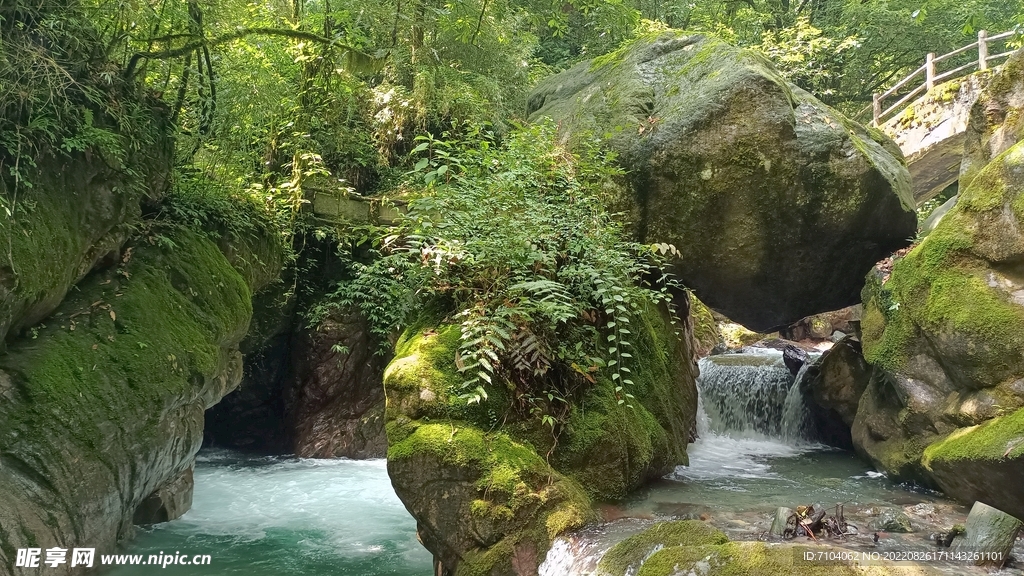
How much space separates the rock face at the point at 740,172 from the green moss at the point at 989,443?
314 cm

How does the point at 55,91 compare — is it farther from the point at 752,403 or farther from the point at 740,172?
the point at 752,403

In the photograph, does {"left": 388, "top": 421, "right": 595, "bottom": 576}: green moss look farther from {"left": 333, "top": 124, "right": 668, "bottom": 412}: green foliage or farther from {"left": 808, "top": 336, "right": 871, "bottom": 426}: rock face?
{"left": 808, "top": 336, "right": 871, "bottom": 426}: rock face

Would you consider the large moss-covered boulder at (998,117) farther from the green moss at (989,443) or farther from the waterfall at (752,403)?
the waterfall at (752,403)

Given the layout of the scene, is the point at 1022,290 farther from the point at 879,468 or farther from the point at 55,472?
the point at 55,472

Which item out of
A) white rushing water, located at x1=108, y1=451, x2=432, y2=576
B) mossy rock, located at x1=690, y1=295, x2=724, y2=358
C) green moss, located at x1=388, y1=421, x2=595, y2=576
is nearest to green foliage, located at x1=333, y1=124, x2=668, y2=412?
green moss, located at x1=388, y1=421, x2=595, y2=576

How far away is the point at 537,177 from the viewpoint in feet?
21.1

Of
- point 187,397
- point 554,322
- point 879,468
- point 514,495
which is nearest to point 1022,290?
point 879,468

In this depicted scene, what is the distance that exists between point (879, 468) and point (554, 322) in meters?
4.80

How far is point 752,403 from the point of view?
34.6ft

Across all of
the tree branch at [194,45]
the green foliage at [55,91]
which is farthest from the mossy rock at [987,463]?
the green foliage at [55,91]

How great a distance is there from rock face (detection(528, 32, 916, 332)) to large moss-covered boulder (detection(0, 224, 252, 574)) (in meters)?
4.57
